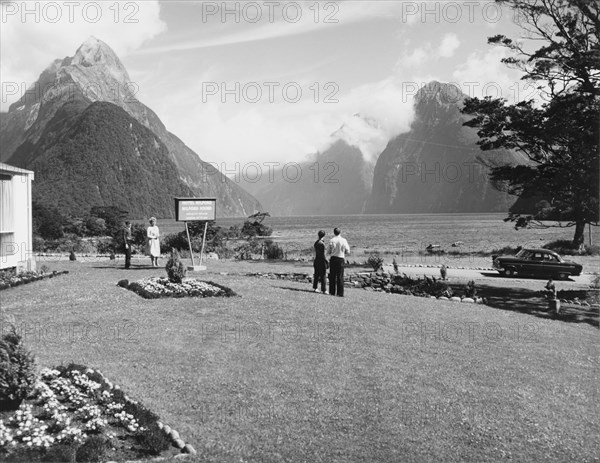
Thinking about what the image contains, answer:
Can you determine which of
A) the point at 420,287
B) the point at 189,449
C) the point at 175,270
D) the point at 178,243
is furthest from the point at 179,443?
the point at 178,243

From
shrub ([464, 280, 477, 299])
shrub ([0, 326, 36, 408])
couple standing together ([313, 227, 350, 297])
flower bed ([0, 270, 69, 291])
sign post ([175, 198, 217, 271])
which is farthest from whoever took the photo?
sign post ([175, 198, 217, 271])

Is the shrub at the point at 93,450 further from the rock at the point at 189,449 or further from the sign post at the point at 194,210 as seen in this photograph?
the sign post at the point at 194,210

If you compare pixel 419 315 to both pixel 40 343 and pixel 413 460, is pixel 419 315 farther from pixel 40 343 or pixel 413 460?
pixel 40 343

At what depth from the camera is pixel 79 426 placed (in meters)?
8.12

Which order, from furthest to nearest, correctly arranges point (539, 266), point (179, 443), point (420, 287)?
point (539, 266) → point (420, 287) → point (179, 443)

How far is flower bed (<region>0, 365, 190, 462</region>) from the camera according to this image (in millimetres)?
7395

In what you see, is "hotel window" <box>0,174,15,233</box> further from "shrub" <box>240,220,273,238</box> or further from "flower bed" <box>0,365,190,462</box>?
"shrub" <box>240,220,273,238</box>

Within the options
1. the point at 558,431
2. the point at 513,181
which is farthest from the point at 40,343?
the point at 513,181

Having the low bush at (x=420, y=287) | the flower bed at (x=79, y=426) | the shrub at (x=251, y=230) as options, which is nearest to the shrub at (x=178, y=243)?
the low bush at (x=420, y=287)

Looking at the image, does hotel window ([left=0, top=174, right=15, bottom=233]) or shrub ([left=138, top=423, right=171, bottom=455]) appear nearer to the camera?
shrub ([left=138, top=423, right=171, bottom=455])

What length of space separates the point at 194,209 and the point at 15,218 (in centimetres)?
745

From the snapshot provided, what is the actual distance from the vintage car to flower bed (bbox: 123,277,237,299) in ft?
55.8

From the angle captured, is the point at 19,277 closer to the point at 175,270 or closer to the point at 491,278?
the point at 175,270

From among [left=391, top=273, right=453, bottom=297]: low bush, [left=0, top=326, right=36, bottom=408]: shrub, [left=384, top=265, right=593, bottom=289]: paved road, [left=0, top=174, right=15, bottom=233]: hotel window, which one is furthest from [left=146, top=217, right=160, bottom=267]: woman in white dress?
[left=0, top=326, right=36, bottom=408]: shrub
